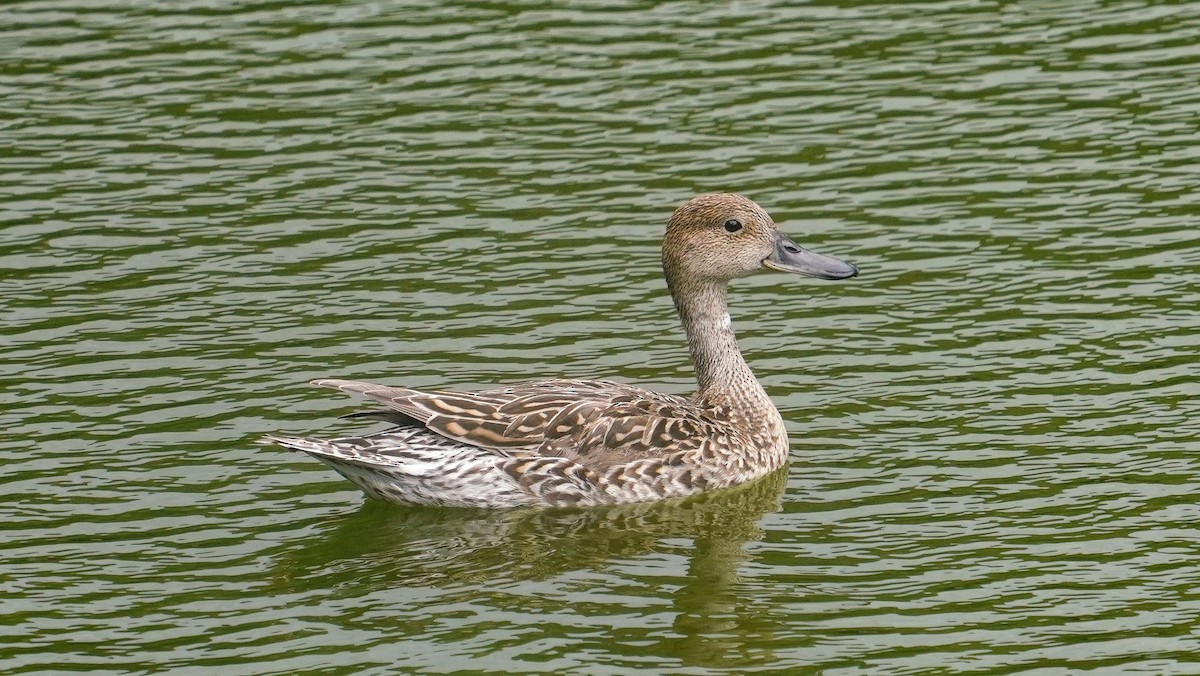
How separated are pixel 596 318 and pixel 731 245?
2193mm

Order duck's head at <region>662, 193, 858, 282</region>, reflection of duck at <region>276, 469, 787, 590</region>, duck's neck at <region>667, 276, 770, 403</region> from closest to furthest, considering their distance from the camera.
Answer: reflection of duck at <region>276, 469, 787, 590</region>, duck's head at <region>662, 193, 858, 282</region>, duck's neck at <region>667, 276, 770, 403</region>

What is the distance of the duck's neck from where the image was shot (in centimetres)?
1420

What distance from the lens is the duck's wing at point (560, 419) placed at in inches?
508

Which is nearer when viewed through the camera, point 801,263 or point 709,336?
point 801,263

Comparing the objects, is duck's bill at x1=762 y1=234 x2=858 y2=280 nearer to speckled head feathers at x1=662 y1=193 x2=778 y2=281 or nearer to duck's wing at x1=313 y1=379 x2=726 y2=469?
speckled head feathers at x1=662 y1=193 x2=778 y2=281

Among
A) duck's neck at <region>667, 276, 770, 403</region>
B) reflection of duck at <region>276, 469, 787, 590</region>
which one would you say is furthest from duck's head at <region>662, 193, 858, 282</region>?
reflection of duck at <region>276, 469, 787, 590</region>

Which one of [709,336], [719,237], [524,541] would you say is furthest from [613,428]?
[719,237]

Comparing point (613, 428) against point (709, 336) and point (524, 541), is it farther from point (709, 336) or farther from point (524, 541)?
point (709, 336)

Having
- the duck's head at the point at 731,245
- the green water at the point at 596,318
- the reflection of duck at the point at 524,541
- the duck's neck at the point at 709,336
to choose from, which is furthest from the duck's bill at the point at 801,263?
the reflection of duck at the point at 524,541

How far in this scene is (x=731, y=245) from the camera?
46.2 ft

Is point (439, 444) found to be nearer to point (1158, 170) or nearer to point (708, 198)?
point (708, 198)

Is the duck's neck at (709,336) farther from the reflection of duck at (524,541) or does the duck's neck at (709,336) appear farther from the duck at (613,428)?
the reflection of duck at (524,541)

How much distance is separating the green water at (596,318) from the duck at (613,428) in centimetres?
27

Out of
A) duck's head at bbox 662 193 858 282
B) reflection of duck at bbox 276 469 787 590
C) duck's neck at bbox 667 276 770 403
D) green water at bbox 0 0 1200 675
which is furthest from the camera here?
duck's neck at bbox 667 276 770 403
